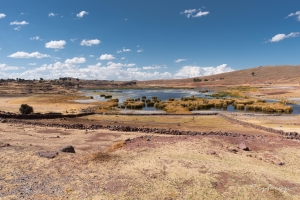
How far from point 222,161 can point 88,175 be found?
9.74 metres

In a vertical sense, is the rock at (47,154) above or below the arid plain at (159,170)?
above

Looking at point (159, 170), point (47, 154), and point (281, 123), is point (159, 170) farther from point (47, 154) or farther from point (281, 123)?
point (281, 123)

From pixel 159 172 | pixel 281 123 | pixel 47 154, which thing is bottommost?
pixel 281 123

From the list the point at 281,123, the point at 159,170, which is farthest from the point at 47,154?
the point at 281,123

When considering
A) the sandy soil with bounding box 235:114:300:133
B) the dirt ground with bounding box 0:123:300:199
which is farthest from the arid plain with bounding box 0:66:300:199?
the sandy soil with bounding box 235:114:300:133

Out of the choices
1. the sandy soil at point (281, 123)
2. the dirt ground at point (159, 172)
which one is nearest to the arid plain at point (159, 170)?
the dirt ground at point (159, 172)

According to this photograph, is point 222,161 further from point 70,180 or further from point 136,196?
point 70,180

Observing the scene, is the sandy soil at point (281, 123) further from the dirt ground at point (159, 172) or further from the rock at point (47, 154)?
the rock at point (47, 154)

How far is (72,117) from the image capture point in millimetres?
46250

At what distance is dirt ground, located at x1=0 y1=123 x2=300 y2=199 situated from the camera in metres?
12.6

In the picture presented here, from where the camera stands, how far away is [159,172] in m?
15.3

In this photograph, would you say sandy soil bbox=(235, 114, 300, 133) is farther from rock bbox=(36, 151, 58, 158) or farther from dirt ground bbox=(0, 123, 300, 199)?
rock bbox=(36, 151, 58, 158)

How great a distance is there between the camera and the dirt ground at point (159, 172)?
12.6 metres

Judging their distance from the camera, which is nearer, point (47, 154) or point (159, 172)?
point (159, 172)
